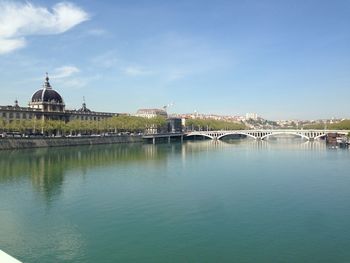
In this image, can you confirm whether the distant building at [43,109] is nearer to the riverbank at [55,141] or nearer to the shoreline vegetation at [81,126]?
the shoreline vegetation at [81,126]

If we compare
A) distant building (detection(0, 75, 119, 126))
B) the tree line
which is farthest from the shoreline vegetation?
distant building (detection(0, 75, 119, 126))

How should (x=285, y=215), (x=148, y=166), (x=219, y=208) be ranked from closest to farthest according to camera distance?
1. (x=285, y=215)
2. (x=219, y=208)
3. (x=148, y=166)

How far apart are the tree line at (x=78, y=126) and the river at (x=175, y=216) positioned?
36350mm

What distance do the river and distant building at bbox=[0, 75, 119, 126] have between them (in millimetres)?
47865

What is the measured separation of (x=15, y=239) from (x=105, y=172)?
884 inches

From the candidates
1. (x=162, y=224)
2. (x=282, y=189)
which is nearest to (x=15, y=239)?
(x=162, y=224)

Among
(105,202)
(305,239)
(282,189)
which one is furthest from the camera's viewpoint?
(282,189)

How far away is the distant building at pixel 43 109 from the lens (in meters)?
83.3

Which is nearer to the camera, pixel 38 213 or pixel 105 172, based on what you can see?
pixel 38 213

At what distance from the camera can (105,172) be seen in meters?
40.2

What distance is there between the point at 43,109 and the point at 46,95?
11.1 feet

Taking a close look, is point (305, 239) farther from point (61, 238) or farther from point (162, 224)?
point (61, 238)

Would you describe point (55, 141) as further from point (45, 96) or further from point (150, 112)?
point (150, 112)

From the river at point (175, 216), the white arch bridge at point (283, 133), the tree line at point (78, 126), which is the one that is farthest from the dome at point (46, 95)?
the river at point (175, 216)
